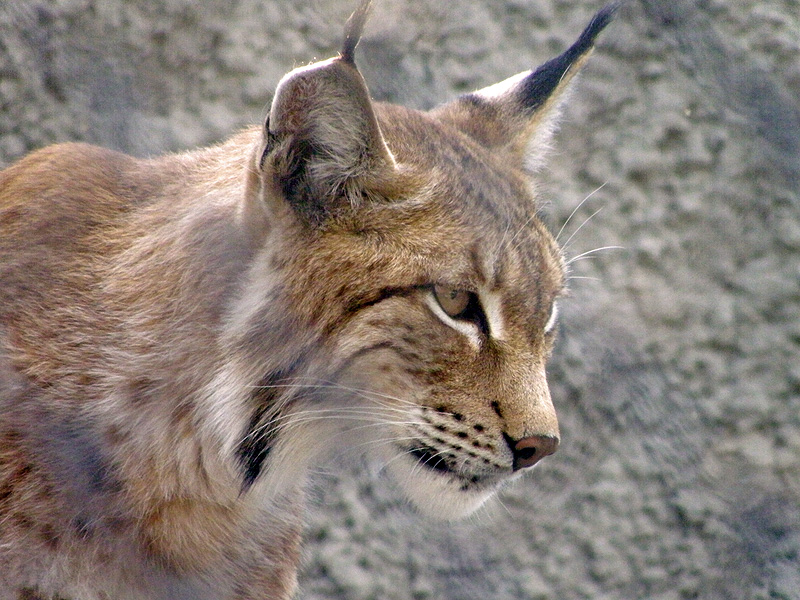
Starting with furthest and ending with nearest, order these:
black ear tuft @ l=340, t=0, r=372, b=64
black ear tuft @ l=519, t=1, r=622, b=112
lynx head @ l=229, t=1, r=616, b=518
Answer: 1. black ear tuft @ l=519, t=1, r=622, b=112
2. lynx head @ l=229, t=1, r=616, b=518
3. black ear tuft @ l=340, t=0, r=372, b=64

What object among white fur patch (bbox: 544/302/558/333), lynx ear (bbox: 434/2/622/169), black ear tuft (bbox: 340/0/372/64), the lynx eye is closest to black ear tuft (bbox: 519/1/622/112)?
lynx ear (bbox: 434/2/622/169)

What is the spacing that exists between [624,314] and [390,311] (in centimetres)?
130

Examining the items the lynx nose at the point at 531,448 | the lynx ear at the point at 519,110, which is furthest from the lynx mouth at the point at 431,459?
the lynx ear at the point at 519,110

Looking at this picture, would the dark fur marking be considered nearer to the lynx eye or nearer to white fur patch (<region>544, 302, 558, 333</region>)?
the lynx eye

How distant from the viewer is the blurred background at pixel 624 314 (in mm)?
2449

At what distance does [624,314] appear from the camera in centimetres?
255

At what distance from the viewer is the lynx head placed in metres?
1.41

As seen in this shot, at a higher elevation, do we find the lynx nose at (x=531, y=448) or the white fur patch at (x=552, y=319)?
the lynx nose at (x=531, y=448)

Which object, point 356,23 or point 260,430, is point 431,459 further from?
point 356,23

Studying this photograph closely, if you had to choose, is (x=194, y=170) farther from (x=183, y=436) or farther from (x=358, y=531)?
(x=358, y=531)

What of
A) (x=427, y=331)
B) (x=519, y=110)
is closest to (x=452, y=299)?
(x=427, y=331)

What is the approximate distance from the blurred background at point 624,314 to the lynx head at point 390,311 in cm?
96

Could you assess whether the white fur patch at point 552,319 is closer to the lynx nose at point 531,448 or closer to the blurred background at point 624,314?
the lynx nose at point 531,448

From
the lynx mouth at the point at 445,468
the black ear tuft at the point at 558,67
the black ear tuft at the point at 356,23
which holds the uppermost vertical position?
the black ear tuft at the point at 356,23
